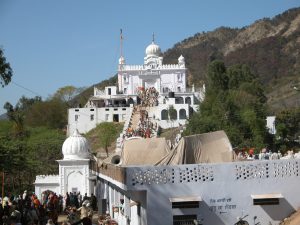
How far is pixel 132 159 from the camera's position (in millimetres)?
19891

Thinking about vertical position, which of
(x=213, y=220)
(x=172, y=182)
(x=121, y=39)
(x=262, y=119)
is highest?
(x=121, y=39)

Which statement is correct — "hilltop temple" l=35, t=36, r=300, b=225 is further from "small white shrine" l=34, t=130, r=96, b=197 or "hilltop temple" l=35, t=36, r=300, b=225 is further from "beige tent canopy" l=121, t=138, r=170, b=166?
"small white shrine" l=34, t=130, r=96, b=197

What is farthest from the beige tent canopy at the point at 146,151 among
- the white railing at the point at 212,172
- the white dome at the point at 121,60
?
the white dome at the point at 121,60

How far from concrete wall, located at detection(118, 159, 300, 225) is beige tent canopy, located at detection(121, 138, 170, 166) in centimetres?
330

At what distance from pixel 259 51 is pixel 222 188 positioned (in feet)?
398

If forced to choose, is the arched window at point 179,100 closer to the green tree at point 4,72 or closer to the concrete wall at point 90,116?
the concrete wall at point 90,116

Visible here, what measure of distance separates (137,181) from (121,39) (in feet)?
200

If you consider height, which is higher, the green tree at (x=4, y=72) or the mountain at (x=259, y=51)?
the mountain at (x=259, y=51)

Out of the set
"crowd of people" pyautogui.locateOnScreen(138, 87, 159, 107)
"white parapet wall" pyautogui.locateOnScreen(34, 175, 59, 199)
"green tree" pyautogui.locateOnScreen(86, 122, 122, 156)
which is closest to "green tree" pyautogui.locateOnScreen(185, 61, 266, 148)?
"crowd of people" pyautogui.locateOnScreen(138, 87, 159, 107)

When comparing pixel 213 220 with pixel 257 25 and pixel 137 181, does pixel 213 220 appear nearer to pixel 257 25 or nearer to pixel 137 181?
pixel 137 181

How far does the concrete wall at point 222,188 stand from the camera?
1591cm

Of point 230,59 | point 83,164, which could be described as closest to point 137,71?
point 83,164

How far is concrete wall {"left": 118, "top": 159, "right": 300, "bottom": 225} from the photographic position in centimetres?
1591

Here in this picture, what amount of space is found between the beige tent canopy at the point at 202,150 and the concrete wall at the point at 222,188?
168 cm
